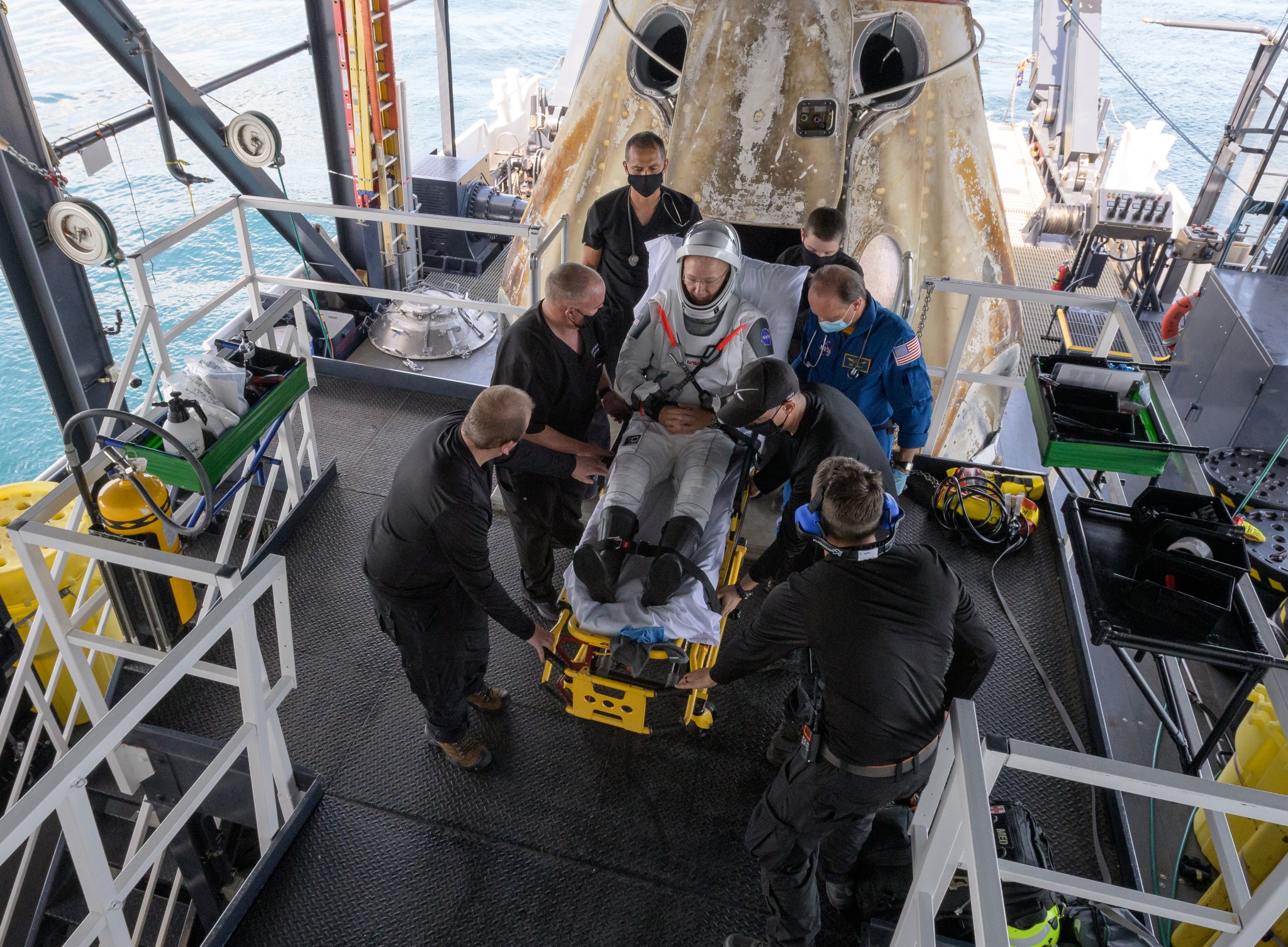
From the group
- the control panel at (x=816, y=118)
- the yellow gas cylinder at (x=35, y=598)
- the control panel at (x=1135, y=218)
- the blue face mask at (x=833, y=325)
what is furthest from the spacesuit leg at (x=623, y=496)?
the control panel at (x=1135, y=218)

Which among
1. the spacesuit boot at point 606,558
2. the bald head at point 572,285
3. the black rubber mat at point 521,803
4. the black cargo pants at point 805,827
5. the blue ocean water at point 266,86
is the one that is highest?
the bald head at point 572,285

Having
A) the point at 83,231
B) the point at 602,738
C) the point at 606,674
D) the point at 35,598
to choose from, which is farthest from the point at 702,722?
the point at 83,231

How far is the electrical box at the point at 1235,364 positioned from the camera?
8.03m

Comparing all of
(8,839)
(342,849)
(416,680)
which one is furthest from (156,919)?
(8,839)

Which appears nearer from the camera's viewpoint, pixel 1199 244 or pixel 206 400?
pixel 206 400

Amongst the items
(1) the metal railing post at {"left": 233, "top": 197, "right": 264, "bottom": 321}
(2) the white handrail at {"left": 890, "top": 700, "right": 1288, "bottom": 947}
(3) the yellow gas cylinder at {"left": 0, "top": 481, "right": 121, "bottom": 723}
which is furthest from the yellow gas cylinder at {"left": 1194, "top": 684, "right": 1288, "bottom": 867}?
(1) the metal railing post at {"left": 233, "top": 197, "right": 264, "bottom": 321}

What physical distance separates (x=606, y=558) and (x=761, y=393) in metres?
0.88

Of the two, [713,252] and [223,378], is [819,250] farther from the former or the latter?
[223,378]

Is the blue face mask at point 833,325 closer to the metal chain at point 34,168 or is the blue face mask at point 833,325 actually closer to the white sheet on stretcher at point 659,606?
the white sheet on stretcher at point 659,606

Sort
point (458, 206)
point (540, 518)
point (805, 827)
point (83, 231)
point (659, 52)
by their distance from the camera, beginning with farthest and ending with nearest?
point (458, 206), point (659, 52), point (83, 231), point (540, 518), point (805, 827)

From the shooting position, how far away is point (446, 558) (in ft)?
10.3

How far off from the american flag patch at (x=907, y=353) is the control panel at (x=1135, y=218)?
30.5ft

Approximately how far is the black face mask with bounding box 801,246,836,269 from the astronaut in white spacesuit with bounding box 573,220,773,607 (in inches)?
22.5

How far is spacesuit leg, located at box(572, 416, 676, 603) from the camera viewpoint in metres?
3.20
